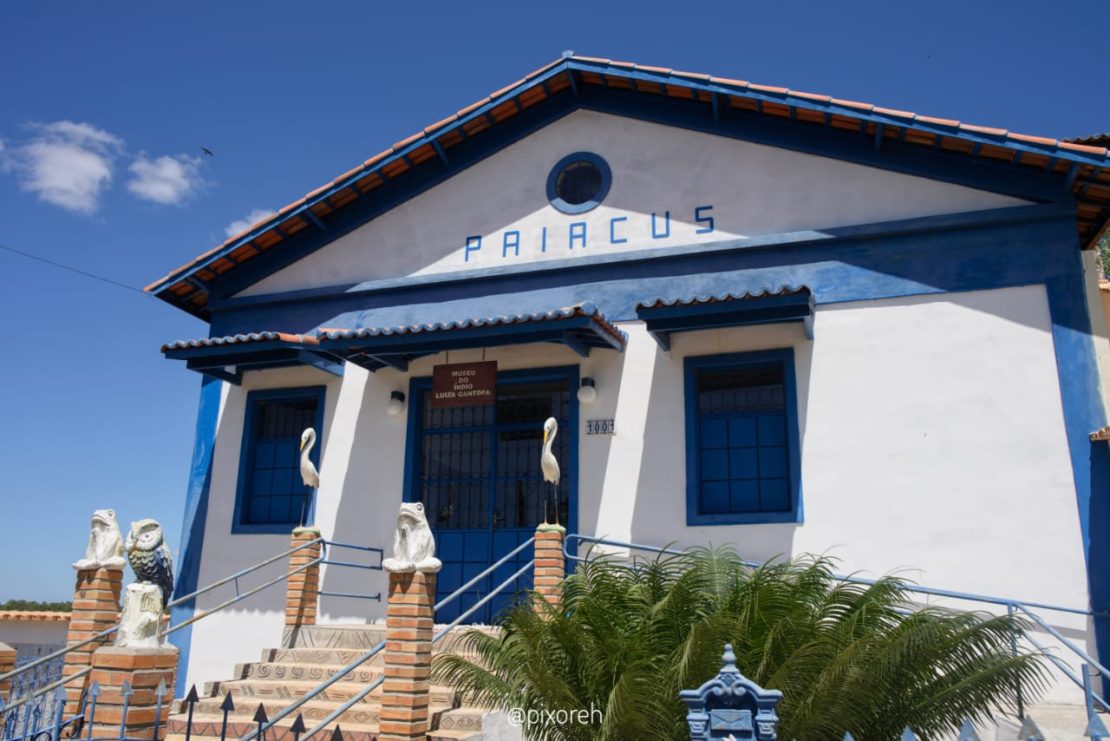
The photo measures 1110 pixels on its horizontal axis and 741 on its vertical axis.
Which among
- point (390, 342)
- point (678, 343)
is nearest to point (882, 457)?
point (678, 343)

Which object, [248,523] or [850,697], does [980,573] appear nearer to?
[850,697]

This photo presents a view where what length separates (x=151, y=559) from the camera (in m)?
7.20

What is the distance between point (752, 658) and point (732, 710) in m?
2.81

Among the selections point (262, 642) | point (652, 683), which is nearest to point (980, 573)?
point (652, 683)

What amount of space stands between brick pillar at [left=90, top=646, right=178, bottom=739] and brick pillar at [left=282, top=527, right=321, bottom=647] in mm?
4154

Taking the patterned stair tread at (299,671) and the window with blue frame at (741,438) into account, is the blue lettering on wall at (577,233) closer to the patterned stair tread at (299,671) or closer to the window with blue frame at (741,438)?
the window with blue frame at (741,438)

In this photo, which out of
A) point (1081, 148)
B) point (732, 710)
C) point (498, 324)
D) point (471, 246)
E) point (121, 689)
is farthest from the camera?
point (471, 246)

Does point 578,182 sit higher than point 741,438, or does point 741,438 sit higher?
point 578,182

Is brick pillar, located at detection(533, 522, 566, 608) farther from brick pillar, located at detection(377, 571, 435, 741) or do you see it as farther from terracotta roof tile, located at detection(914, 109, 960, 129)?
terracotta roof tile, located at detection(914, 109, 960, 129)

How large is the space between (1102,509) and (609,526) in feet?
15.8

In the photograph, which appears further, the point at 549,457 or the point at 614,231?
the point at 614,231

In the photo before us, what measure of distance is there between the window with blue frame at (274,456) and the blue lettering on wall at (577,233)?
12.4ft

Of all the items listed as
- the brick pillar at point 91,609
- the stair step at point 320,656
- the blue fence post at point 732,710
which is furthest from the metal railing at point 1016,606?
the brick pillar at point 91,609

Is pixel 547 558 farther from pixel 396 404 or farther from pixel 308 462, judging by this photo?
pixel 308 462
